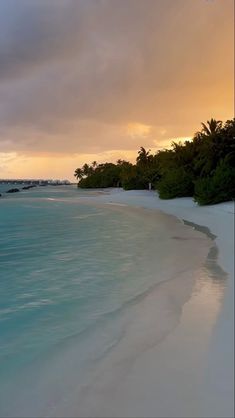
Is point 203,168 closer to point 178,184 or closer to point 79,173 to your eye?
point 178,184

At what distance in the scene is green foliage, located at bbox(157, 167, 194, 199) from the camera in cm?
3372

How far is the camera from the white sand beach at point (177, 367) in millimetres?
3604

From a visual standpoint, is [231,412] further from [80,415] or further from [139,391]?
[80,415]

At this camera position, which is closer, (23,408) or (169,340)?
(23,408)

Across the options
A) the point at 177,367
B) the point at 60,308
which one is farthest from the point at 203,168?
the point at 177,367

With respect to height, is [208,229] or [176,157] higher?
[176,157]

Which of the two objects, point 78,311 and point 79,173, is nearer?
point 78,311

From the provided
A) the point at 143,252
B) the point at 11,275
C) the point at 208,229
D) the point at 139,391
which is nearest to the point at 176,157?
the point at 208,229

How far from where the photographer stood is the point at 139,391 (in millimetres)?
3904

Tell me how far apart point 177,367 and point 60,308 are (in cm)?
337

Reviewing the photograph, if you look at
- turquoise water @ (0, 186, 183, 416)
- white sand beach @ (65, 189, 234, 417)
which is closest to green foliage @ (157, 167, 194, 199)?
turquoise water @ (0, 186, 183, 416)

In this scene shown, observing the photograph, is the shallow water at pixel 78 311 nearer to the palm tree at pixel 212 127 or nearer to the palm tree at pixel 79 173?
the palm tree at pixel 212 127

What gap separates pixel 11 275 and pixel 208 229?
9.46m

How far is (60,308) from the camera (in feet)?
23.7
